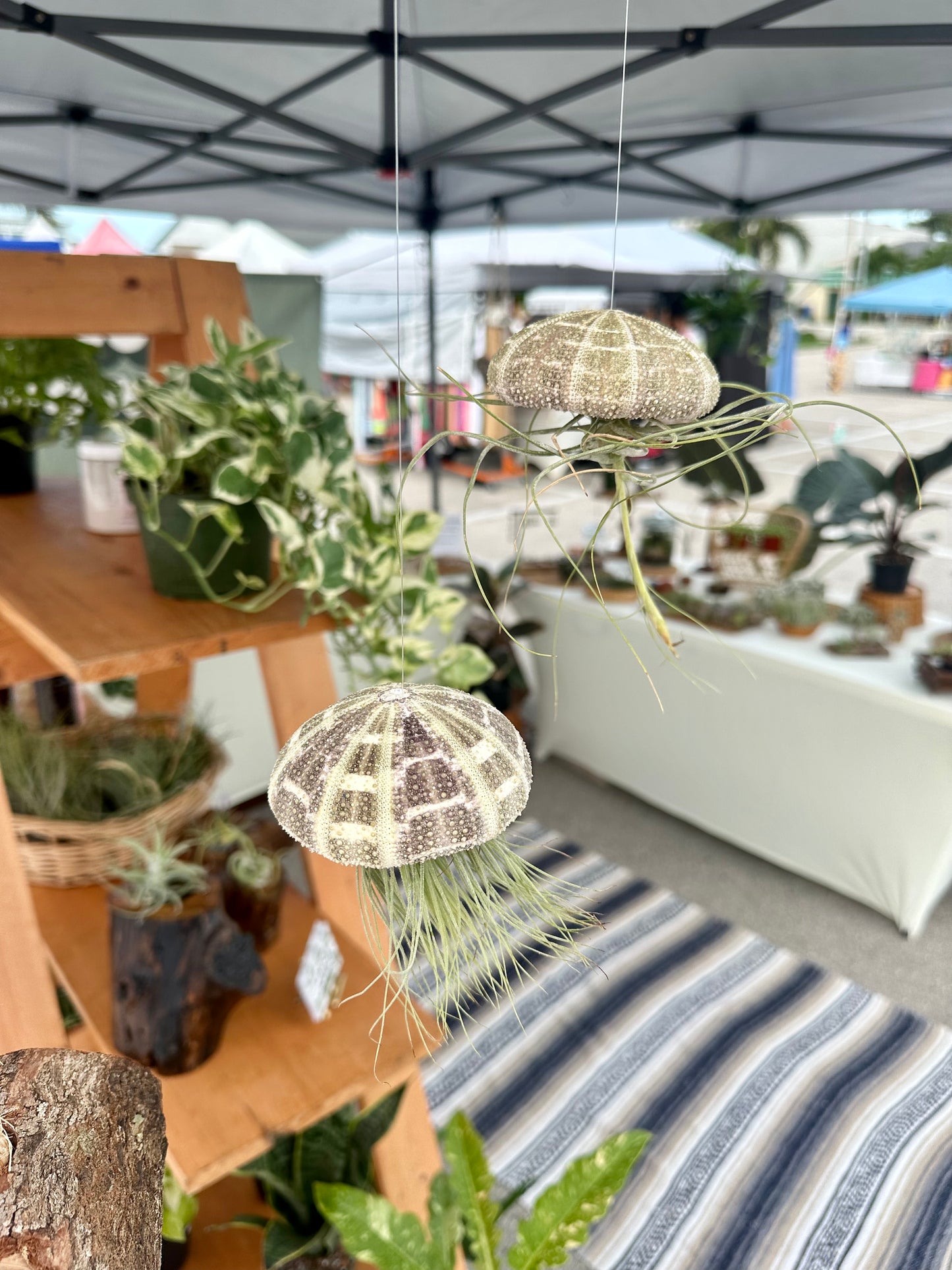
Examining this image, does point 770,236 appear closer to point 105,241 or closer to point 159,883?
point 105,241

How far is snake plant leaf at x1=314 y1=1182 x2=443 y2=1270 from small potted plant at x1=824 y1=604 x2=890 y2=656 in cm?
185

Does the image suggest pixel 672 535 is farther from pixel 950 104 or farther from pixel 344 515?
pixel 344 515

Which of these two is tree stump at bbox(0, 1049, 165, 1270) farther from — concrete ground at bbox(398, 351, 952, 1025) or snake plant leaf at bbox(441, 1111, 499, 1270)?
concrete ground at bbox(398, 351, 952, 1025)

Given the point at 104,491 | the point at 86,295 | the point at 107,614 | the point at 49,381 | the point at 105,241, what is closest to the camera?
the point at 107,614

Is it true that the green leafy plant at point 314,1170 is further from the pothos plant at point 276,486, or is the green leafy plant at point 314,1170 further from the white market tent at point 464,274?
the white market tent at point 464,274

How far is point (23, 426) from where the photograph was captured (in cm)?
119

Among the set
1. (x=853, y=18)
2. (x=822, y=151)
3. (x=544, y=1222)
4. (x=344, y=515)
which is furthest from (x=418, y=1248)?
(x=822, y=151)

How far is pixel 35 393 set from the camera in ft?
4.00

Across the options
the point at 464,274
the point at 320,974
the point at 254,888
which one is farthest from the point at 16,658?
the point at 464,274

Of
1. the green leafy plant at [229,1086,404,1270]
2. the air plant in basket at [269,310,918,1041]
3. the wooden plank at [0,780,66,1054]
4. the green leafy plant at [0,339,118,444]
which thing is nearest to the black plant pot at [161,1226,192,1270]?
the green leafy plant at [229,1086,404,1270]

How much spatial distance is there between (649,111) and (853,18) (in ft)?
2.91

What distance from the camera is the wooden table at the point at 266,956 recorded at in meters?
0.79

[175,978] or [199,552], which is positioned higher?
[199,552]

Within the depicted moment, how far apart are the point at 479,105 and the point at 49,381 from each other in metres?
1.39
